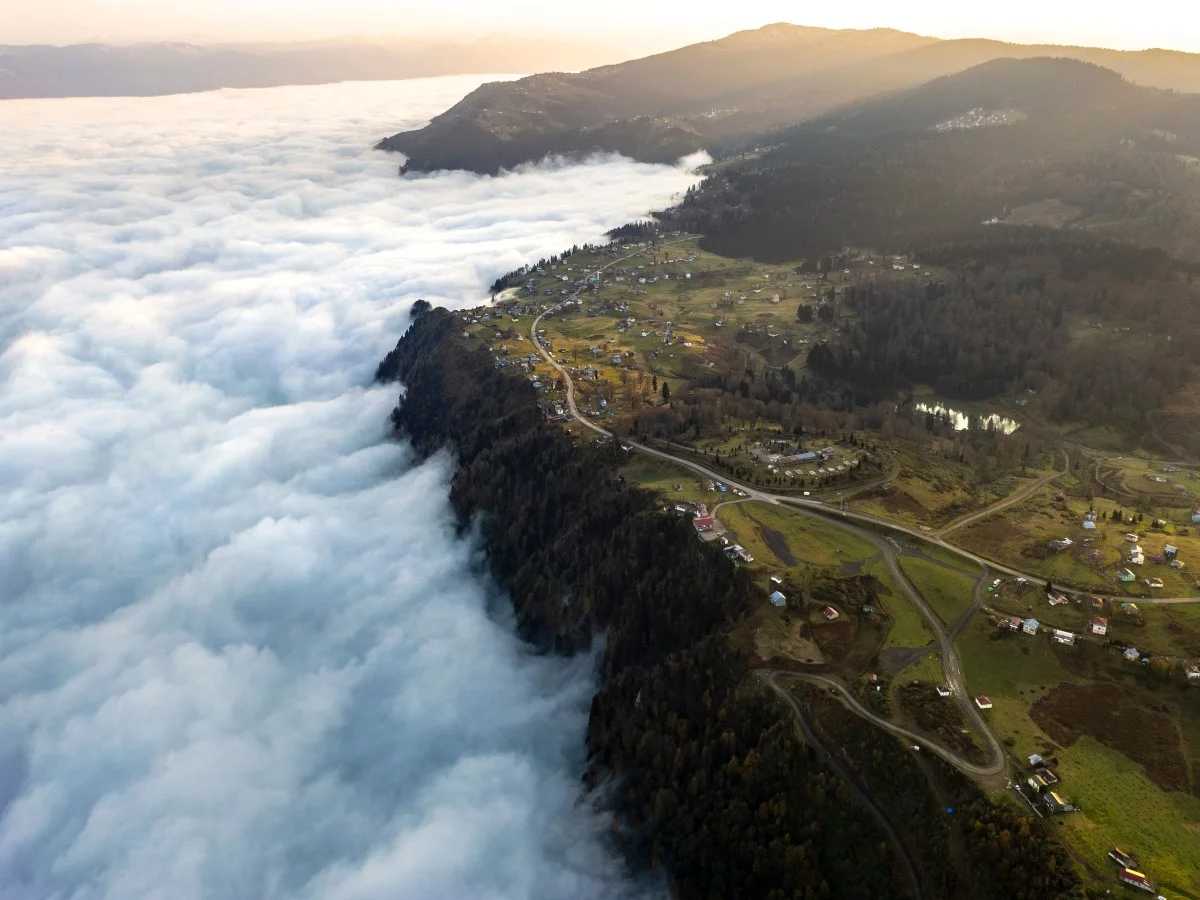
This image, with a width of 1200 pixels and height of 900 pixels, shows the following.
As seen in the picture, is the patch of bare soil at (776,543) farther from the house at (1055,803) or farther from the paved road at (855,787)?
the house at (1055,803)

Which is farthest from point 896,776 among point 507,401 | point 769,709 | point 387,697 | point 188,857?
point 507,401

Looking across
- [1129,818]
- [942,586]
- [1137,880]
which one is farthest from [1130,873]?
[942,586]

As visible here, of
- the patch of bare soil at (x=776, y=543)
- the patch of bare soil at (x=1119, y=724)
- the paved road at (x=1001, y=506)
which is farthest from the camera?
the paved road at (x=1001, y=506)

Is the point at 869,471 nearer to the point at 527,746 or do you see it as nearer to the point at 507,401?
the point at 527,746

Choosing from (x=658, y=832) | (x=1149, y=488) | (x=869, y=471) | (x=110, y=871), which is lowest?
(x=110, y=871)

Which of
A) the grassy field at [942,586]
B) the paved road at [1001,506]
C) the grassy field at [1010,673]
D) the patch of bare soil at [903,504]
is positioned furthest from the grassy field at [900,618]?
the patch of bare soil at [903,504]

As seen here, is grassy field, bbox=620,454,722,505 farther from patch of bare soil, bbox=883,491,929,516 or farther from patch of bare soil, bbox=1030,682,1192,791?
patch of bare soil, bbox=1030,682,1192,791
